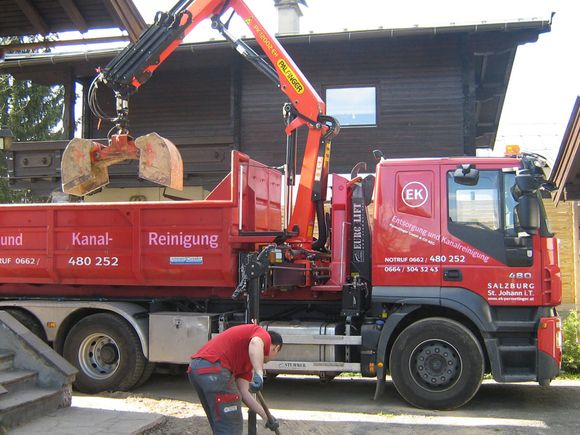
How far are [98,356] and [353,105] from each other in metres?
8.14

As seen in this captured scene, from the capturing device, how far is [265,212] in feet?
26.5

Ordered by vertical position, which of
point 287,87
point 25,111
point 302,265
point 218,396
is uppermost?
point 25,111

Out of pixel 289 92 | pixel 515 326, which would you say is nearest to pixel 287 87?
pixel 289 92

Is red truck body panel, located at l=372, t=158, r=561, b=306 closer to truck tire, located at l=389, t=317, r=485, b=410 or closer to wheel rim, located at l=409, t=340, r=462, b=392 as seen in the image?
truck tire, located at l=389, t=317, r=485, b=410

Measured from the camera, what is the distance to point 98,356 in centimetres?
802

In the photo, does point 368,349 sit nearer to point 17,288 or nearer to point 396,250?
point 396,250

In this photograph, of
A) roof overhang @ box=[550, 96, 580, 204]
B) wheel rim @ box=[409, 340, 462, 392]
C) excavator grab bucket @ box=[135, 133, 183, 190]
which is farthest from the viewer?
roof overhang @ box=[550, 96, 580, 204]

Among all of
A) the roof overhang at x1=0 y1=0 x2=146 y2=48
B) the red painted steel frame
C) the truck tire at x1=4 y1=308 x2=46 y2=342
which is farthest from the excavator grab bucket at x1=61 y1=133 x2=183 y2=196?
the truck tire at x1=4 y1=308 x2=46 y2=342

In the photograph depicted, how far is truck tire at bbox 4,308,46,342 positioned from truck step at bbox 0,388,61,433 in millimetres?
2136

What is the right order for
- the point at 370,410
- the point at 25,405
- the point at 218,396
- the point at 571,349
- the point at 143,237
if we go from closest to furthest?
the point at 218,396 < the point at 25,405 < the point at 370,410 < the point at 143,237 < the point at 571,349

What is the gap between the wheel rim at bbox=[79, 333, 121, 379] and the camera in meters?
7.89

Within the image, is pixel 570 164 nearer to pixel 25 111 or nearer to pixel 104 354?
pixel 104 354

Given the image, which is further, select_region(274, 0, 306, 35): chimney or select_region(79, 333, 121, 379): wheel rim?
select_region(274, 0, 306, 35): chimney

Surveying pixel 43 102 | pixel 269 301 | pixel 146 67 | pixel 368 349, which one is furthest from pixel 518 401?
pixel 43 102
